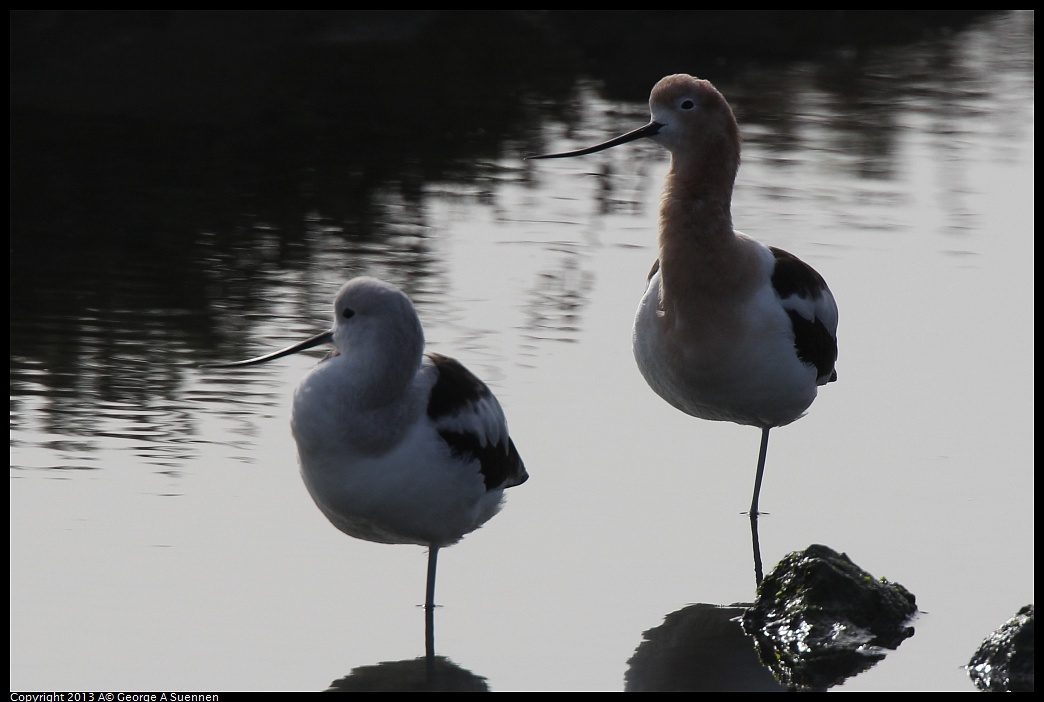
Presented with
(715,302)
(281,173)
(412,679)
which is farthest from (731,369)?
(281,173)

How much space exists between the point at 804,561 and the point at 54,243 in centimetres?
Answer: 716

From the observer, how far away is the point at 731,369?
7.49 metres

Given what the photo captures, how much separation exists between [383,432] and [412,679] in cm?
91

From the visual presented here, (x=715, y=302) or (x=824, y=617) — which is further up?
(x=715, y=302)

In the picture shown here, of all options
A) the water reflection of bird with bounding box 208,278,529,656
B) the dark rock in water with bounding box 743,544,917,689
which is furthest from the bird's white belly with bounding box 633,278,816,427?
the water reflection of bird with bounding box 208,278,529,656

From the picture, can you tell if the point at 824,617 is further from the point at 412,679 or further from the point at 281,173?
the point at 281,173

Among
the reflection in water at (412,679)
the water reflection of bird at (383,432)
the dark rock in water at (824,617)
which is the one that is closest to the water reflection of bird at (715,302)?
the dark rock in water at (824,617)

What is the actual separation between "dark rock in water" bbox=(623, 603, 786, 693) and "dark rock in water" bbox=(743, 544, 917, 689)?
2.8 inches

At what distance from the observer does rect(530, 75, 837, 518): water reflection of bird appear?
295 inches

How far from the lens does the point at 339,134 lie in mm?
16312

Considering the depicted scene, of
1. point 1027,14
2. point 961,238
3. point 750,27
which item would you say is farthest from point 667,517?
point 1027,14

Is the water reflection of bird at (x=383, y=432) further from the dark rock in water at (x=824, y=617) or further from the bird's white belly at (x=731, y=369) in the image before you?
the bird's white belly at (x=731, y=369)

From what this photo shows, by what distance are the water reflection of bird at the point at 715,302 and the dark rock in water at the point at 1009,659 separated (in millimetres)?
1898
